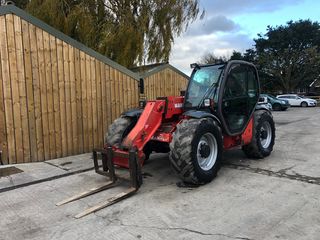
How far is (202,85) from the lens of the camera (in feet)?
21.2

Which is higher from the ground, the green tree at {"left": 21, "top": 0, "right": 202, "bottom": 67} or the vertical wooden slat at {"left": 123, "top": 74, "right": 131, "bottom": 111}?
the green tree at {"left": 21, "top": 0, "right": 202, "bottom": 67}

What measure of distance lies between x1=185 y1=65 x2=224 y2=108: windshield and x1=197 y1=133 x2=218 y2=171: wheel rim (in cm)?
76

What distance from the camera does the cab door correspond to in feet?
20.4

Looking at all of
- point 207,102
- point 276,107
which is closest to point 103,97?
point 207,102

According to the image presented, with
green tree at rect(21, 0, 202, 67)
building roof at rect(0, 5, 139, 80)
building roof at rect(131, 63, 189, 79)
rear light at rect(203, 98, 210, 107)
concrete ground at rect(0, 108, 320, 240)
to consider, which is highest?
green tree at rect(21, 0, 202, 67)

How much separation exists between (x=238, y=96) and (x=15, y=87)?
4.55m

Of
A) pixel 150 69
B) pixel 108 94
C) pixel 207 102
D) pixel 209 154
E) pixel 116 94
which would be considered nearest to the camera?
pixel 209 154

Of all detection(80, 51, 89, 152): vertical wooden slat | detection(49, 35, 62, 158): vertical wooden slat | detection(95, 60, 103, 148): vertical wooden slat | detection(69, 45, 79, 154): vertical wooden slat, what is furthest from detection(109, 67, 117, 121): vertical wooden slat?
detection(49, 35, 62, 158): vertical wooden slat

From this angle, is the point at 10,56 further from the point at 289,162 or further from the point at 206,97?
the point at 289,162

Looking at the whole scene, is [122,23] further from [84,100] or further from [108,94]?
[84,100]

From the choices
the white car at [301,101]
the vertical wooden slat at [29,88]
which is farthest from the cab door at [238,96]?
the white car at [301,101]

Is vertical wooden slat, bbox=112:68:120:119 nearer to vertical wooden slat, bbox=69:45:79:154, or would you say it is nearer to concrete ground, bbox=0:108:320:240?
vertical wooden slat, bbox=69:45:79:154

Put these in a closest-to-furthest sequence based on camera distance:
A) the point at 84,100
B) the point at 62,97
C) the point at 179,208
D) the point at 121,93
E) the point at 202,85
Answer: the point at 179,208 < the point at 202,85 < the point at 62,97 < the point at 84,100 < the point at 121,93

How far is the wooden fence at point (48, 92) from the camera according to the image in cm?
700
